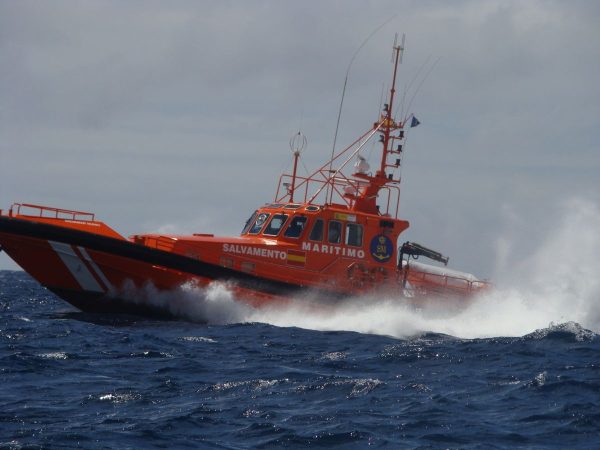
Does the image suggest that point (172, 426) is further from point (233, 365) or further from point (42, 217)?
point (42, 217)

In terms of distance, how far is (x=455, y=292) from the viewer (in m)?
20.0

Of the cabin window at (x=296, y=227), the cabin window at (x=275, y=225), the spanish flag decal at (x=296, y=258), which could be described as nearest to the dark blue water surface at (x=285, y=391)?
the spanish flag decal at (x=296, y=258)

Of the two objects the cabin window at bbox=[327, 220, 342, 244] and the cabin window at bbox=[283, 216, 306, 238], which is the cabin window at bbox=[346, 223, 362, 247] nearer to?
the cabin window at bbox=[327, 220, 342, 244]

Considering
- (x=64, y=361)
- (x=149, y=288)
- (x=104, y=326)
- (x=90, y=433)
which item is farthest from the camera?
(x=149, y=288)

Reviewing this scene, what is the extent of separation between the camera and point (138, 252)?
17.0 metres

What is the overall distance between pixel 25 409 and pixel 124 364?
293cm

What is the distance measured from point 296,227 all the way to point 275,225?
0.49 m

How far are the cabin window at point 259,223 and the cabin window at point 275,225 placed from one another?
22 cm

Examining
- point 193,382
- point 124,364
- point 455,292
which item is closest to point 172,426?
point 193,382

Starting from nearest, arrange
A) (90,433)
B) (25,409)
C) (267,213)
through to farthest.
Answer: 1. (90,433)
2. (25,409)
3. (267,213)

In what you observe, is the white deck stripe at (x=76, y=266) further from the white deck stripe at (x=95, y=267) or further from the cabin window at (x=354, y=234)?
the cabin window at (x=354, y=234)

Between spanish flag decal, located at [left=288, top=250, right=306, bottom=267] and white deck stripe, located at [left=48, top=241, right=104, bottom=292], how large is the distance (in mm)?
3743

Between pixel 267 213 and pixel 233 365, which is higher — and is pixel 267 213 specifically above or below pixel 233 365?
above

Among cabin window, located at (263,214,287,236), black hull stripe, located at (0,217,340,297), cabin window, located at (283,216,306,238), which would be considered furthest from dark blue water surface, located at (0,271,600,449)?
cabin window, located at (263,214,287,236)
